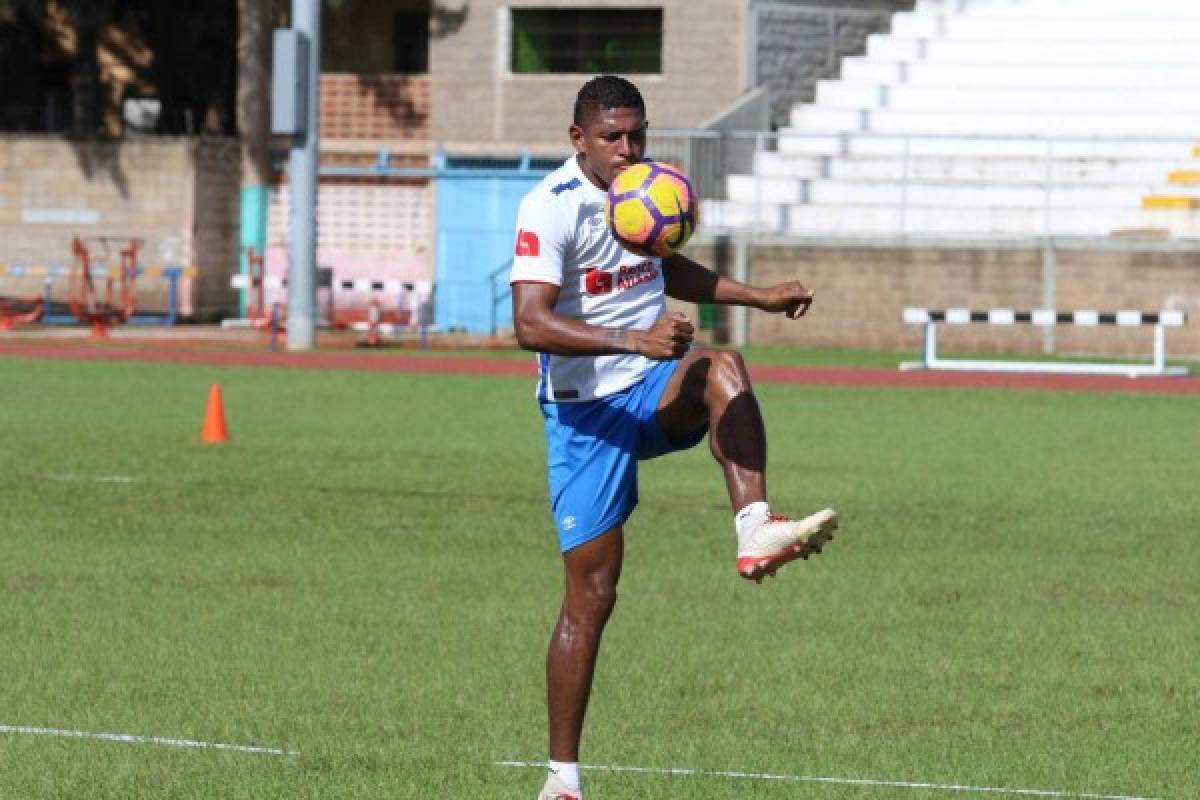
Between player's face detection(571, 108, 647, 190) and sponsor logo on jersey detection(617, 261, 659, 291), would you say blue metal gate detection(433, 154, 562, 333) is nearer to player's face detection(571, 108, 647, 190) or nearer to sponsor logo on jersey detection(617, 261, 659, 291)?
sponsor logo on jersey detection(617, 261, 659, 291)

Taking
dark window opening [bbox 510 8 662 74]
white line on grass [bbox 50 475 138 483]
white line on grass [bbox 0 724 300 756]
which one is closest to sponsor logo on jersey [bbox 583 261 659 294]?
white line on grass [bbox 0 724 300 756]

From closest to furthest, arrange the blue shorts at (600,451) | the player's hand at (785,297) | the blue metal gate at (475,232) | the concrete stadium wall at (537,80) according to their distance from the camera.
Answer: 1. the blue shorts at (600,451)
2. the player's hand at (785,297)
3. the blue metal gate at (475,232)
4. the concrete stadium wall at (537,80)

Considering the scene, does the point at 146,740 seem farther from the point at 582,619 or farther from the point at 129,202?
the point at 129,202

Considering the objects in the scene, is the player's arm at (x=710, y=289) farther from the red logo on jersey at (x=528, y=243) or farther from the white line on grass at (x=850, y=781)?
the white line on grass at (x=850, y=781)

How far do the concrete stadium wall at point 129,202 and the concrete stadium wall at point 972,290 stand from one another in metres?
11.9

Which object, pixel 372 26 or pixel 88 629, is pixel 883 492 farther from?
pixel 372 26

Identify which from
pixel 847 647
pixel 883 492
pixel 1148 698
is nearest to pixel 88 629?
pixel 847 647

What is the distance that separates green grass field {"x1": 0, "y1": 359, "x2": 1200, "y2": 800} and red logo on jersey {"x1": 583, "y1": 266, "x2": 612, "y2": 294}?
61.0 inches

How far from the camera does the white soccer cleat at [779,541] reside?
7.55m

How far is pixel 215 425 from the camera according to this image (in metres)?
21.5

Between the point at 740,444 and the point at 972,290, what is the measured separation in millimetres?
31432

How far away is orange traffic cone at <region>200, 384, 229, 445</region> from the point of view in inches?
843

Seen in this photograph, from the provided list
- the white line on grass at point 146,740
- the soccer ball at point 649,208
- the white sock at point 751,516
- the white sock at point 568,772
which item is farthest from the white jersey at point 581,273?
the white line on grass at point 146,740

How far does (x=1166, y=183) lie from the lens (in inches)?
1575
